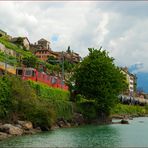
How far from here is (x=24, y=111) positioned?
2512 inches

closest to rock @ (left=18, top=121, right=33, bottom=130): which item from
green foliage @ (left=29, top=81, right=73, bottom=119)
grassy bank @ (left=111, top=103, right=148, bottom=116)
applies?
green foliage @ (left=29, top=81, right=73, bottom=119)

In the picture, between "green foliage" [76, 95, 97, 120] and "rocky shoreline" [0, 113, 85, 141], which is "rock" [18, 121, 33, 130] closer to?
"rocky shoreline" [0, 113, 85, 141]

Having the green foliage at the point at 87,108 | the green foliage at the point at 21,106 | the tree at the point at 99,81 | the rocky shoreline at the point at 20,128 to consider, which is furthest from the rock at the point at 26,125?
the tree at the point at 99,81

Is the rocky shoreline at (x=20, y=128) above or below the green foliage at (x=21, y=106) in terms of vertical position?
below

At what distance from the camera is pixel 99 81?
89.2 metres

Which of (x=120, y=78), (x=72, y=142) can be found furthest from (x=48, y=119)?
(x=120, y=78)

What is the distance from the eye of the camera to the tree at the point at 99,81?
89.4 metres

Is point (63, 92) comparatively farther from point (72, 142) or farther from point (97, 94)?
point (72, 142)

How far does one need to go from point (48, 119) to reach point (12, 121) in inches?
222

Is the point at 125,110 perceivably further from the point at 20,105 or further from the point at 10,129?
the point at 10,129

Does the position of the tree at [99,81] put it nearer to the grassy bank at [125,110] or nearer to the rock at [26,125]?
the rock at [26,125]

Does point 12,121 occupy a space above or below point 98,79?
below

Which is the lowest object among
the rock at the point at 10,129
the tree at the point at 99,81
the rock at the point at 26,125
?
the rock at the point at 10,129

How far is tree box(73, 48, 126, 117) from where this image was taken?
8944cm
